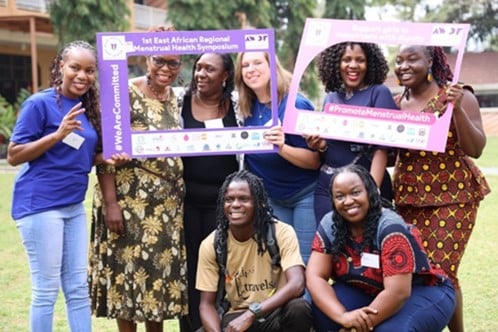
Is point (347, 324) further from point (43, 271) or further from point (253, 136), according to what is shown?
point (43, 271)

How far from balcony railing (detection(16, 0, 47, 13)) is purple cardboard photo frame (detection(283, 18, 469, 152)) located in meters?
20.3

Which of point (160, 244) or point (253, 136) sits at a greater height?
point (253, 136)

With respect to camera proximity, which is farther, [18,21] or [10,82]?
[10,82]

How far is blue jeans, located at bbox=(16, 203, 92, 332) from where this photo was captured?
3539mm

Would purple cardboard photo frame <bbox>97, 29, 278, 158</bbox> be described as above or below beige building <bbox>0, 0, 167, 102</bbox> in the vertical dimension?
below

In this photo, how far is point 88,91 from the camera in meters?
3.76

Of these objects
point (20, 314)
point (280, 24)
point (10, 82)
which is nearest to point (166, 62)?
point (20, 314)

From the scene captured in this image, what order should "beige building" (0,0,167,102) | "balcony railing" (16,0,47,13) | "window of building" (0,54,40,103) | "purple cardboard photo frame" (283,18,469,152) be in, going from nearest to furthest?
"purple cardboard photo frame" (283,18,469,152) < "beige building" (0,0,167,102) < "balcony railing" (16,0,47,13) < "window of building" (0,54,40,103)

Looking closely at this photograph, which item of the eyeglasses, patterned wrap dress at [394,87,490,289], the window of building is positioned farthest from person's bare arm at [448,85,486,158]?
the window of building

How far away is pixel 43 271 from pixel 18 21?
1907 centimetres

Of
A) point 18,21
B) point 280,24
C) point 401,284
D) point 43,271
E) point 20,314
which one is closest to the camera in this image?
point 401,284

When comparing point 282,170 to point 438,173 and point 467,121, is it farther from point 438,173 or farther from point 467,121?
point 467,121

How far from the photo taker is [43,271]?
3582 mm

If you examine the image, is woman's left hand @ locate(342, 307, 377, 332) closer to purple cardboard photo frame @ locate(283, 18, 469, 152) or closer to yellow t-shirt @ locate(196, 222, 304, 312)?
yellow t-shirt @ locate(196, 222, 304, 312)
